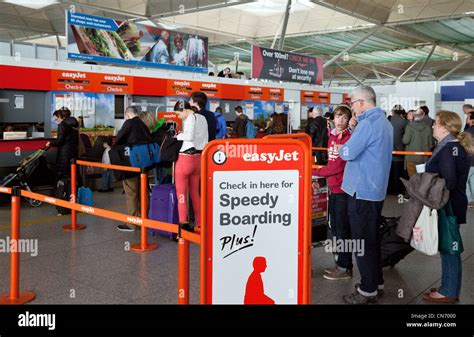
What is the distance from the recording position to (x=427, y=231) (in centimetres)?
396

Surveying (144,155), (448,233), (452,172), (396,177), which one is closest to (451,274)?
(448,233)

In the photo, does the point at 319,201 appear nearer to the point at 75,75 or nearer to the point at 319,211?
the point at 319,211

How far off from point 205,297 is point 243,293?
23 cm

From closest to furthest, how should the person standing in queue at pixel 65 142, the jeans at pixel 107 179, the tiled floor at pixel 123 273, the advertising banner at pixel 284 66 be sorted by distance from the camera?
1. the tiled floor at pixel 123 273
2. the person standing in queue at pixel 65 142
3. the jeans at pixel 107 179
4. the advertising banner at pixel 284 66

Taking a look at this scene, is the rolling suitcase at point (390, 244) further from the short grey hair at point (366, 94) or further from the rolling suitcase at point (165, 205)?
the rolling suitcase at point (165, 205)

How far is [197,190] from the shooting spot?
6.12m

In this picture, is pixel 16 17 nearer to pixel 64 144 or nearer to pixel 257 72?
pixel 257 72

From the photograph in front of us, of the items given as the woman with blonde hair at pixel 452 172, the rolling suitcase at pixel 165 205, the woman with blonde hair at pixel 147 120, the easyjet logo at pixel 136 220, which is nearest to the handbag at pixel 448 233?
the woman with blonde hair at pixel 452 172

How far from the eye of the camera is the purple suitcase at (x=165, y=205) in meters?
6.28

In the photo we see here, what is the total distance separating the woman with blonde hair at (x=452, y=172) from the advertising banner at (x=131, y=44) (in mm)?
9332

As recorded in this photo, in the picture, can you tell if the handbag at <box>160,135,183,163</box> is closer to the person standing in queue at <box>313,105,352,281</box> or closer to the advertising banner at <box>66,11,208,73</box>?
the person standing in queue at <box>313,105,352,281</box>

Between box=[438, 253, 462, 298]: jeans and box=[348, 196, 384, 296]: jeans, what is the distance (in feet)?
1.94

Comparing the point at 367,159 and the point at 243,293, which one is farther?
the point at 367,159
